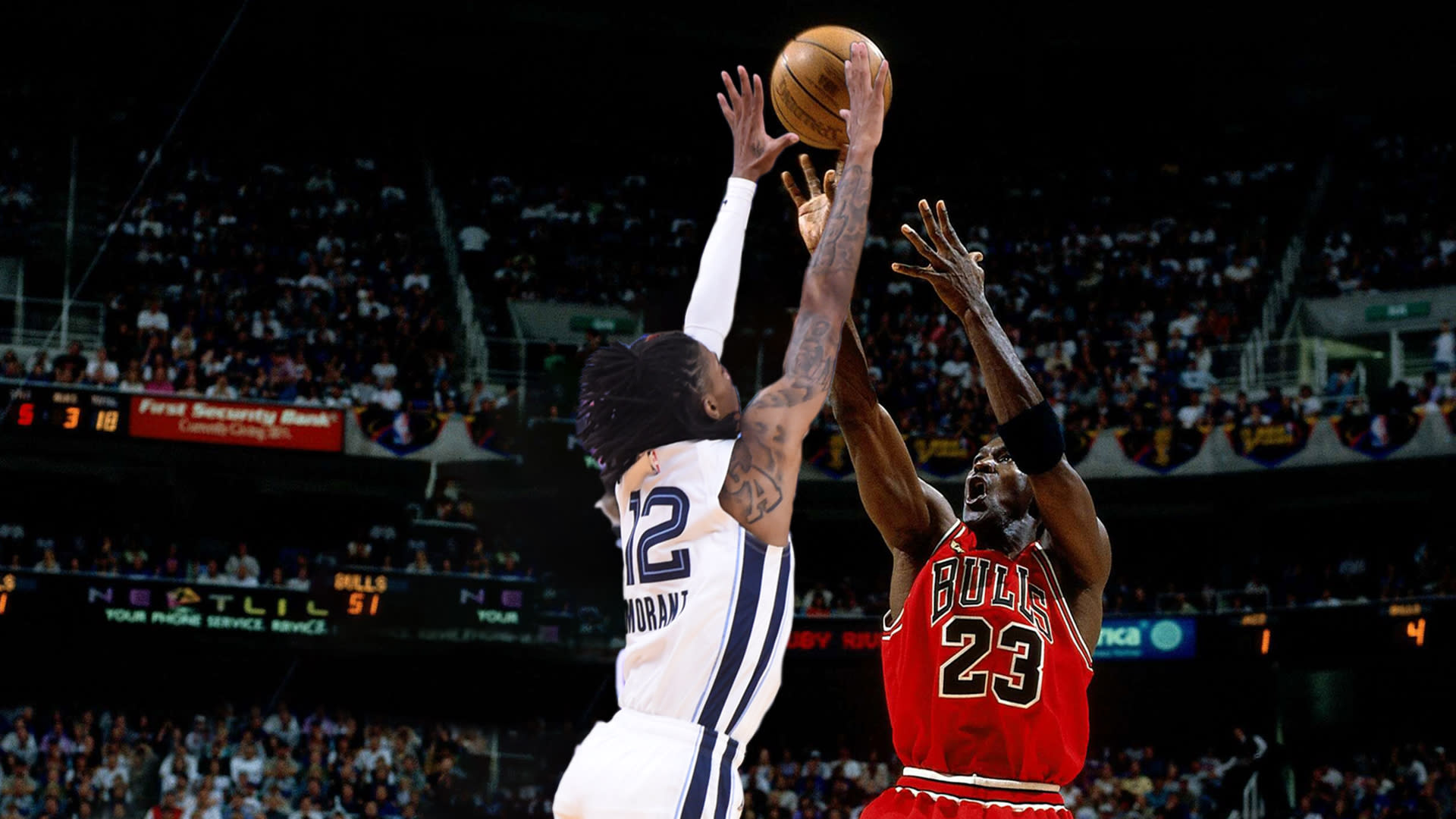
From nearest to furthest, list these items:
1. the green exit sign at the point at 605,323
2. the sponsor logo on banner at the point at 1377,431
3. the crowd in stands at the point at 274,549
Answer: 1. the sponsor logo on banner at the point at 1377,431
2. the crowd in stands at the point at 274,549
3. the green exit sign at the point at 605,323

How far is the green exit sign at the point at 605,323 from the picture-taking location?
23.7 metres

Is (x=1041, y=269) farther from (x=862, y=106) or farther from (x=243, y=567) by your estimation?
(x=862, y=106)

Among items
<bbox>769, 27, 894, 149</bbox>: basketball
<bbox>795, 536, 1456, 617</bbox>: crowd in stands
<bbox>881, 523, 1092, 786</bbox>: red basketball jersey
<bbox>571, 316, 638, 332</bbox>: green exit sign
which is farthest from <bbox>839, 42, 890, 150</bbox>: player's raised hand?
<bbox>571, 316, 638, 332</bbox>: green exit sign

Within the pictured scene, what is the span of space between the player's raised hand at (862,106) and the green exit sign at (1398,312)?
20.7m

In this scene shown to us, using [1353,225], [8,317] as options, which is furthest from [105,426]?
[1353,225]

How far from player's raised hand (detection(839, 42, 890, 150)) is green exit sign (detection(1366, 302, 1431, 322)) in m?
20.7

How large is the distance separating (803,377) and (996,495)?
5.40 ft

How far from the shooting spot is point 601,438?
11.0 feet

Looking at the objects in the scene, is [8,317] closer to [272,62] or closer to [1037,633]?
[272,62]

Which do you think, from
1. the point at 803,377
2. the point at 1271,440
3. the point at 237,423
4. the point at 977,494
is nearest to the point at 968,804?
the point at 977,494

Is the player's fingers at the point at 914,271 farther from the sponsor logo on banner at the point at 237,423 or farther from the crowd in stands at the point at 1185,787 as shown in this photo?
the sponsor logo on banner at the point at 237,423

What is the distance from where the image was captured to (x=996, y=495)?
479 cm

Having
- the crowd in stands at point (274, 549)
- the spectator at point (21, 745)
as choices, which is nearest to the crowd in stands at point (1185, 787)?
the crowd in stands at point (274, 549)

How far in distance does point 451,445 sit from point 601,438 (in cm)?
1713
